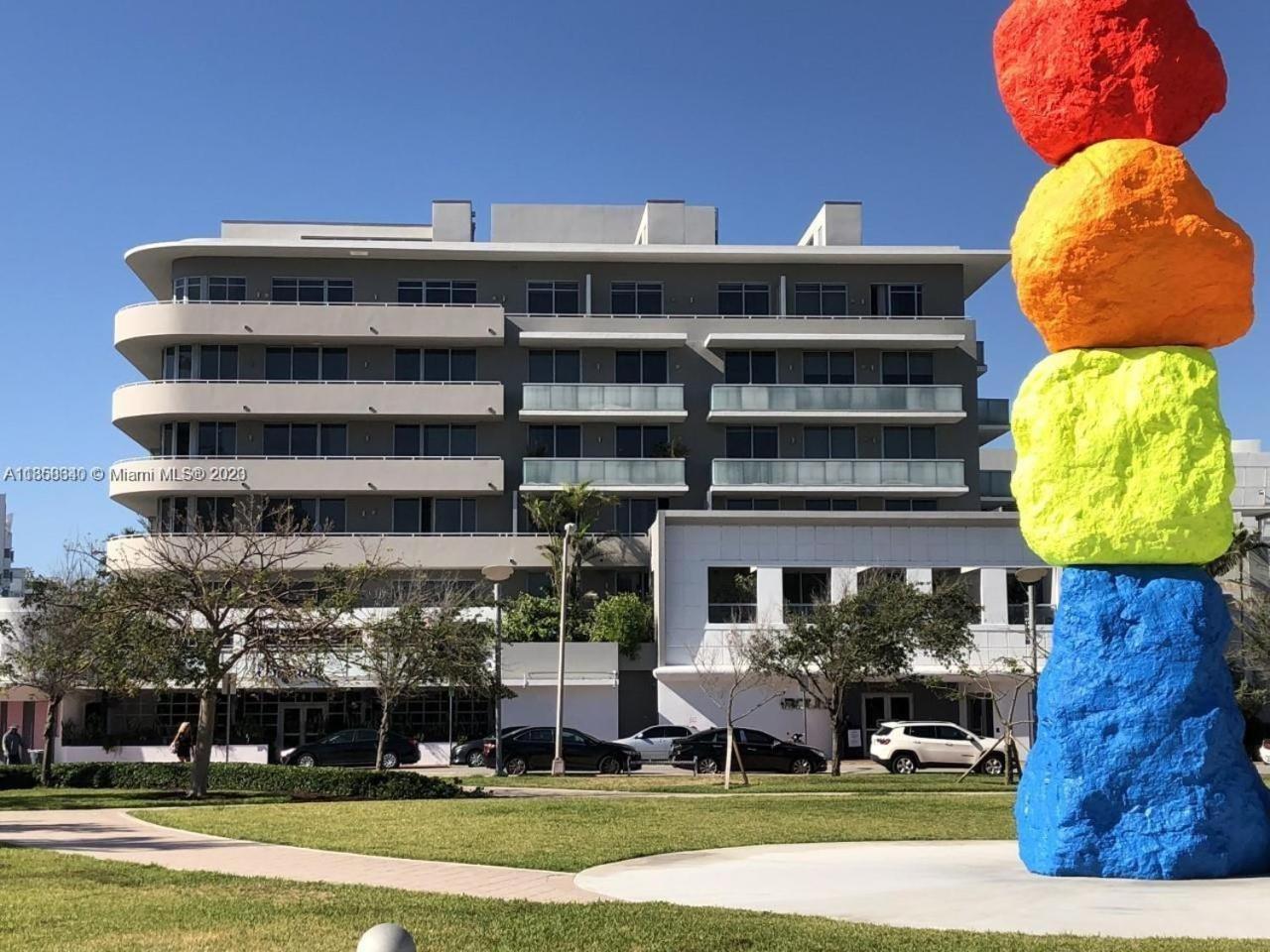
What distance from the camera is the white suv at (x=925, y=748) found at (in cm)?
4322

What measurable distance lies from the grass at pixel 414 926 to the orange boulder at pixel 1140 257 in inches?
287

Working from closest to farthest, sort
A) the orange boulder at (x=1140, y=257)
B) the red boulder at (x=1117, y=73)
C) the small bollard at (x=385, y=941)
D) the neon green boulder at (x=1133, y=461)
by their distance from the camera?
the small bollard at (x=385, y=941), the neon green boulder at (x=1133, y=461), the orange boulder at (x=1140, y=257), the red boulder at (x=1117, y=73)

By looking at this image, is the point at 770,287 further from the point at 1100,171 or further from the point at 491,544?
the point at 1100,171

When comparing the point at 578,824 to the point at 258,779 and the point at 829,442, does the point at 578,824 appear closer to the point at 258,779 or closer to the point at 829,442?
the point at 258,779

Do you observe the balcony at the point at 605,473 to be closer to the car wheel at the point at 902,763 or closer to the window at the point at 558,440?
the window at the point at 558,440

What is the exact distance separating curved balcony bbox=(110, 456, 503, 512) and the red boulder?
41552 mm

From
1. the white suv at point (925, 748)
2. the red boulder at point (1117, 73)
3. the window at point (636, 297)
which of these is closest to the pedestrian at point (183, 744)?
the white suv at point (925, 748)

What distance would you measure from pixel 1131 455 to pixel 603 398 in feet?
138

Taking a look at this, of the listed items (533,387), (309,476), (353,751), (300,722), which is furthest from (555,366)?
(353,751)

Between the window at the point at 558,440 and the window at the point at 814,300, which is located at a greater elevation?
the window at the point at 814,300

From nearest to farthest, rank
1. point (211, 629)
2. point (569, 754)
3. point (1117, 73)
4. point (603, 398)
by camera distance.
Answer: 1. point (1117, 73)
2. point (211, 629)
3. point (569, 754)
4. point (603, 398)

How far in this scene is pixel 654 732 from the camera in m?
46.2

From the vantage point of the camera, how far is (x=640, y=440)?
193 feet

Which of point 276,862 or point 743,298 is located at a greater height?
point 743,298
